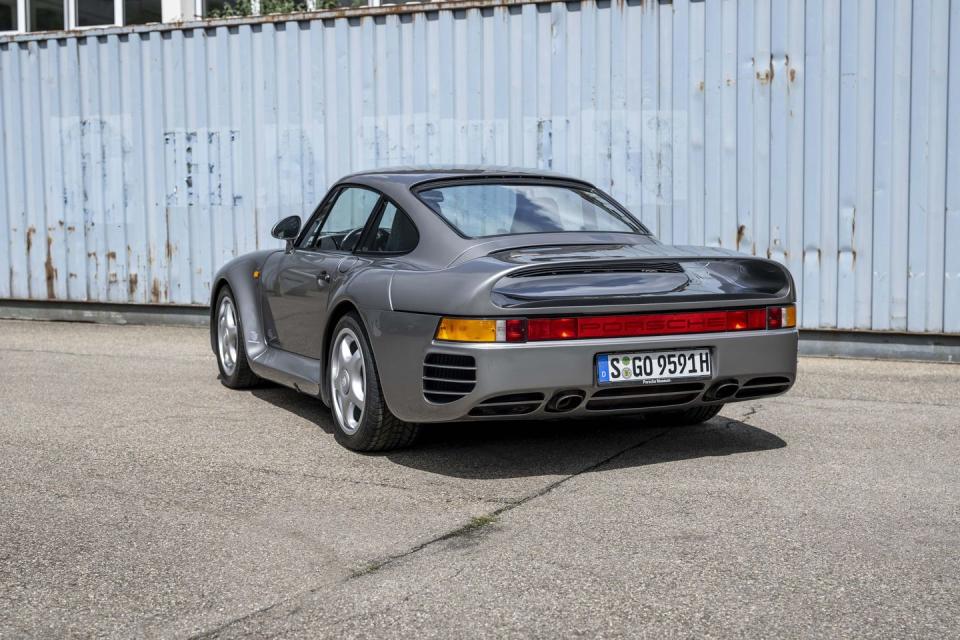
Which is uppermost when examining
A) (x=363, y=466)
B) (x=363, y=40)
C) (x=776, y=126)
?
(x=363, y=40)

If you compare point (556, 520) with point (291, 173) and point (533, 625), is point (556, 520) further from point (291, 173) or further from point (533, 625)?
point (291, 173)

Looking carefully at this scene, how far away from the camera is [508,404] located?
494 cm

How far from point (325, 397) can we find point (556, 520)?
193 cm

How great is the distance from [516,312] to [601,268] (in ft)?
1.51

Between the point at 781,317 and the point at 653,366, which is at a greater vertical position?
the point at 781,317

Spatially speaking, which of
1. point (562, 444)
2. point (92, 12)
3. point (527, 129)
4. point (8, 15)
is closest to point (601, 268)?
point (562, 444)

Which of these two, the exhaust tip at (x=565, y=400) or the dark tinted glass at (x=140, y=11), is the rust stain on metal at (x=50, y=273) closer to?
the dark tinted glass at (x=140, y=11)

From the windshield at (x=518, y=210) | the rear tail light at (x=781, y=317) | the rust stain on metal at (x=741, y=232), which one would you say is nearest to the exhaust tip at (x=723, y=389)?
the rear tail light at (x=781, y=317)

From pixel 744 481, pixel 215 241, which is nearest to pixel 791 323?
pixel 744 481

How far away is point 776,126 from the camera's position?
981 centimetres

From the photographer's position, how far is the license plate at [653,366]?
197 inches

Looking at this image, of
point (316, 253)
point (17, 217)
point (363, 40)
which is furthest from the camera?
point (17, 217)

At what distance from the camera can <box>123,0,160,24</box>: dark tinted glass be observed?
15.5 metres

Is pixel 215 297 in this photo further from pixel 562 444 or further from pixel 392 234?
pixel 562 444
